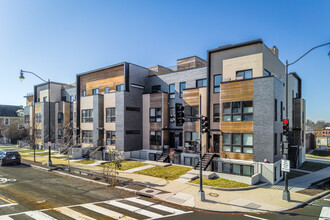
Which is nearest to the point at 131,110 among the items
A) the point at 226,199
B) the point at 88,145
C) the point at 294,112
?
the point at 88,145

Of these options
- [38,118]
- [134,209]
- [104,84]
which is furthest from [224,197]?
[38,118]

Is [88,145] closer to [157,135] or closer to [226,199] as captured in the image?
[157,135]

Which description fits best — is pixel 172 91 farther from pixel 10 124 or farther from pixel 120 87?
pixel 10 124

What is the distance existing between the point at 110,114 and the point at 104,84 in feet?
18.2

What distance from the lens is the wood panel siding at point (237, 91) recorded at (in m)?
19.7

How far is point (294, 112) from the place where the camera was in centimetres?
3141

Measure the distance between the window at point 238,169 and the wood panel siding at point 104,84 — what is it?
18.9m

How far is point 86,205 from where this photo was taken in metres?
12.5

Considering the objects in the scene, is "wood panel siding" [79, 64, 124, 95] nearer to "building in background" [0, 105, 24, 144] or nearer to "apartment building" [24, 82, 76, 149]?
"apartment building" [24, 82, 76, 149]

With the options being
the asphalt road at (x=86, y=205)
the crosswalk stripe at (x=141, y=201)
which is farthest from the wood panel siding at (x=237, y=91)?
the crosswalk stripe at (x=141, y=201)

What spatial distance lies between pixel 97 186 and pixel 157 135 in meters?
13.2

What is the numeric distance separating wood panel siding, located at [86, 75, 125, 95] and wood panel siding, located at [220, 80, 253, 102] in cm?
1592

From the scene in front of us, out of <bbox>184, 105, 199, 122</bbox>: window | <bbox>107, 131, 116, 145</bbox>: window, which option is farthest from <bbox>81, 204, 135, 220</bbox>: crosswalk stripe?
<bbox>107, 131, 116, 145</bbox>: window

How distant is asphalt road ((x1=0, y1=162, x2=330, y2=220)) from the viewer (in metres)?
11.1
